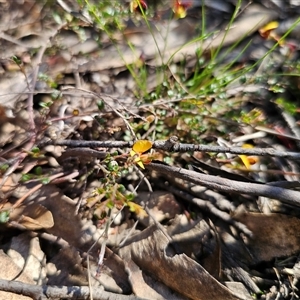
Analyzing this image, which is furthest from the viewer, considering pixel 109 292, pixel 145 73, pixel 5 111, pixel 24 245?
pixel 145 73

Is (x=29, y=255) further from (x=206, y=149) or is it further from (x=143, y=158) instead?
(x=206, y=149)

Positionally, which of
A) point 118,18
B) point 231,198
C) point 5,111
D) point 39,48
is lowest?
point 231,198

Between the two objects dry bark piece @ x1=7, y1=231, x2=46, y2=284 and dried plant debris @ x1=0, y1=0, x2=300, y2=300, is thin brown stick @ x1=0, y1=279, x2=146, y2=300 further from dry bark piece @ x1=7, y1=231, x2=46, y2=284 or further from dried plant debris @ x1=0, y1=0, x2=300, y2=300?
dry bark piece @ x1=7, y1=231, x2=46, y2=284

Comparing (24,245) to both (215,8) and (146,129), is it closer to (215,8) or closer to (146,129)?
(146,129)

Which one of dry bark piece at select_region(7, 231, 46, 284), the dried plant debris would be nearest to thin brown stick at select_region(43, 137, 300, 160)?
the dried plant debris

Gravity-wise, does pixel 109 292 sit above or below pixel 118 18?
below

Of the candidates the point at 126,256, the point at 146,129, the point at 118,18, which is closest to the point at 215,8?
the point at 118,18

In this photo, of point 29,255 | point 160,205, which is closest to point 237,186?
point 160,205
